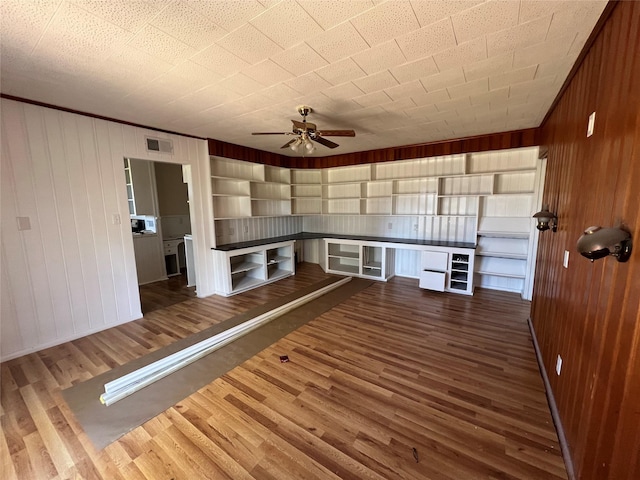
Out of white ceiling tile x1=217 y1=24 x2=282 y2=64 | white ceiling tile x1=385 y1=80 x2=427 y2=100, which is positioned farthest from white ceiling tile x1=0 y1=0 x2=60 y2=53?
white ceiling tile x1=385 y1=80 x2=427 y2=100

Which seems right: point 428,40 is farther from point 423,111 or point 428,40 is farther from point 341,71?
point 423,111

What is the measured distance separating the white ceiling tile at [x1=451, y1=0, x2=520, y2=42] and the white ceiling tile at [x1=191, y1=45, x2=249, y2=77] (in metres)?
1.52

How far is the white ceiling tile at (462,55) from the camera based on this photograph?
1.84 meters

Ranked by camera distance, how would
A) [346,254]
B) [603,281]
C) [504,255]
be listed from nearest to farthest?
1. [603,281]
2. [504,255]
3. [346,254]

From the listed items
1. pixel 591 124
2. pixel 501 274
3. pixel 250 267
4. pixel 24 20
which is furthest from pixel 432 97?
pixel 250 267

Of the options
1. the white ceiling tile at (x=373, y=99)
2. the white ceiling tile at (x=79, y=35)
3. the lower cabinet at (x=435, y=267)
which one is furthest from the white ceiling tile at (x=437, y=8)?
the lower cabinet at (x=435, y=267)

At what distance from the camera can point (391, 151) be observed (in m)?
5.18

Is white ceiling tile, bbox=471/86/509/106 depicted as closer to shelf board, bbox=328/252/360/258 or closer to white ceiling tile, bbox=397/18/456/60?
white ceiling tile, bbox=397/18/456/60

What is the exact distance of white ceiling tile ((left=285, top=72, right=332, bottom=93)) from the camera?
2275 millimetres

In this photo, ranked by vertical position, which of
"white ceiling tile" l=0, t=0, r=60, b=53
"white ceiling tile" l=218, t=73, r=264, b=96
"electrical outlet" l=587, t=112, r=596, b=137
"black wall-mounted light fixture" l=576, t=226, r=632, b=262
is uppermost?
"white ceiling tile" l=218, t=73, r=264, b=96

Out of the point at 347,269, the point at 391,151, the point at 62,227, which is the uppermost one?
the point at 391,151

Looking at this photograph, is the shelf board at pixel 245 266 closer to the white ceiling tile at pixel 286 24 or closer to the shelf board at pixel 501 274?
the white ceiling tile at pixel 286 24

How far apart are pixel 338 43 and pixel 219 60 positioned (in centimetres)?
93

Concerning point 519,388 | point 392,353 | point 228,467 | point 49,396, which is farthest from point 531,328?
point 49,396
